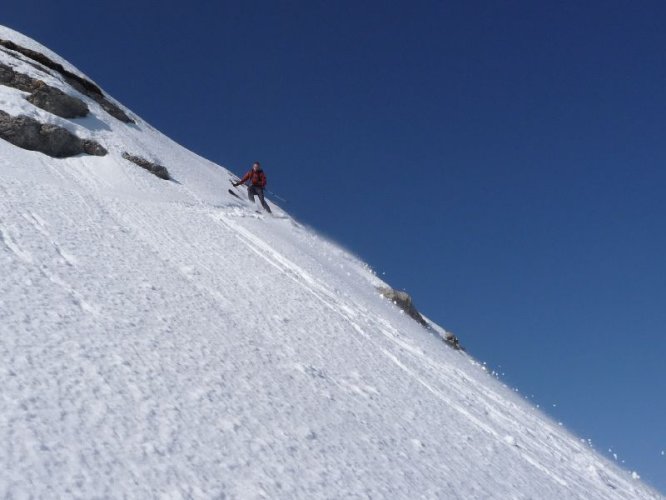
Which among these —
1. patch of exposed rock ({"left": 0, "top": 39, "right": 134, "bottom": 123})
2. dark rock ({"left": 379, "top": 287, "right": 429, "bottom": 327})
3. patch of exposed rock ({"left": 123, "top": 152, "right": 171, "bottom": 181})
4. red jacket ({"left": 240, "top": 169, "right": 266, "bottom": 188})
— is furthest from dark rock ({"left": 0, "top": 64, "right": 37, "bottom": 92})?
dark rock ({"left": 379, "top": 287, "right": 429, "bottom": 327})

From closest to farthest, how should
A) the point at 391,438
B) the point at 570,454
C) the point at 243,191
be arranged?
the point at 391,438 → the point at 570,454 → the point at 243,191

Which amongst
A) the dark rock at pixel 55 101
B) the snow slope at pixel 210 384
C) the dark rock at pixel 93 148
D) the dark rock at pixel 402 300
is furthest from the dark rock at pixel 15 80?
the dark rock at pixel 402 300

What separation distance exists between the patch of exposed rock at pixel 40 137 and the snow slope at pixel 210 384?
8.66 ft

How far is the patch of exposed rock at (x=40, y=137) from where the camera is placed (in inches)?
619

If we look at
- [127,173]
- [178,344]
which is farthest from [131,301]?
[127,173]

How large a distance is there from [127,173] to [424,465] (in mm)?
14306

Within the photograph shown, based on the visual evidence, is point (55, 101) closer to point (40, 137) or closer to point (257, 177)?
point (40, 137)

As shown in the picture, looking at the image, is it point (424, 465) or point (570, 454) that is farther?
point (570, 454)

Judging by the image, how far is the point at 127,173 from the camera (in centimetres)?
1697

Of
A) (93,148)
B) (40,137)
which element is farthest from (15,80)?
(40,137)

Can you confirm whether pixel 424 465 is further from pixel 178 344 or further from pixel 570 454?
pixel 570 454

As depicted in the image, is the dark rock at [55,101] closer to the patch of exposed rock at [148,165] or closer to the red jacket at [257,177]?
the patch of exposed rock at [148,165]

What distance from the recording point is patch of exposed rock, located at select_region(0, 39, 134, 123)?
25906 millimetres

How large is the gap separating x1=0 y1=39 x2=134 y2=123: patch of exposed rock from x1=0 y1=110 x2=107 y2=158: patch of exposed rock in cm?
926
